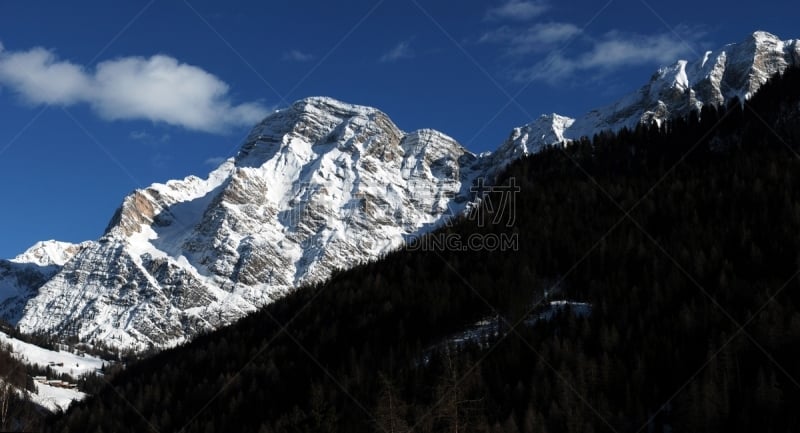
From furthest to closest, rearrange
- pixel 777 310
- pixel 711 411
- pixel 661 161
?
pixel 661 161 → pixel 777 310 → pixel 711 411

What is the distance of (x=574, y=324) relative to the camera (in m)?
88.6

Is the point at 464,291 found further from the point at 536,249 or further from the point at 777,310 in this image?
the point at 777,310

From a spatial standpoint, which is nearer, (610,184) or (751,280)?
(751,280)

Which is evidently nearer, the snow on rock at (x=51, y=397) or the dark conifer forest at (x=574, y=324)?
the dark conifer forest at (x=574, y=324)

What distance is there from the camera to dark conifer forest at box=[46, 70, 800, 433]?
7162 centimetres

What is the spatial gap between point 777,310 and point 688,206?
4076cm

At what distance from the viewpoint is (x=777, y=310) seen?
265 feet

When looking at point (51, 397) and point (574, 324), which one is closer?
point (574, 324)

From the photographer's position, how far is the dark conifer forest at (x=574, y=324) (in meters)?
71.6

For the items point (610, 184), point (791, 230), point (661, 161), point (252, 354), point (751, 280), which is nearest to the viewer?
point (751, 280)

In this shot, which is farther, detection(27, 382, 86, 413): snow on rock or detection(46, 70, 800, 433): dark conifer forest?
detection(27, 382, 86, 413): snow on rock

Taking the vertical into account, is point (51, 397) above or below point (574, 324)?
above

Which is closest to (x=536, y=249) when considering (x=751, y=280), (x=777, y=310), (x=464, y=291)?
(x=464, y=291)

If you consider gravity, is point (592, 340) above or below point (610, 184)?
below
